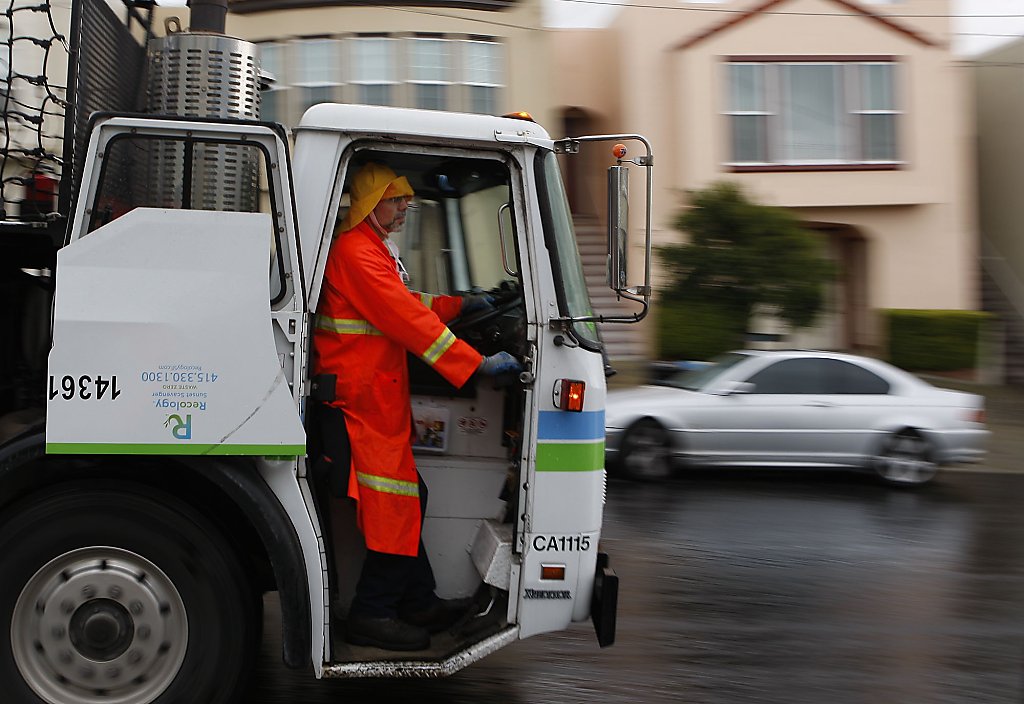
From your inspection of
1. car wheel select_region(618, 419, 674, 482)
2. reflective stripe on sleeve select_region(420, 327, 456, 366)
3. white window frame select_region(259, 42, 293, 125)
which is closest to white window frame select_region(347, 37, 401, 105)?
white window frame select_region(259, 42, 293, 125)

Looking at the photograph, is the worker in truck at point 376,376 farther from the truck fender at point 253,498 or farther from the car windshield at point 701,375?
the car windshield at point 701,375

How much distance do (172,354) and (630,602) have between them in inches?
147

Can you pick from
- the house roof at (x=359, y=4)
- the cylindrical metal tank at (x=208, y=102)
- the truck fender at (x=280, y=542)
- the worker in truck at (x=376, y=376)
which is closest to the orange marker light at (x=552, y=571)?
the worker in truck at (x=376, y=376)

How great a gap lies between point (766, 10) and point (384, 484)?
18459mm

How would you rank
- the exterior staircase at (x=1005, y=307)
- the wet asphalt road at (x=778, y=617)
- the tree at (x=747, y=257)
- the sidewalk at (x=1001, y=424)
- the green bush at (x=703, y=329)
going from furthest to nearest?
the exterior staircase at (x=1005, y=307) < the green bush at (x=703, y=329) < the tree at (x=747, y=257) < the sidewalk at (x=1001, y=424) < the wet asphalt road at (x=778, y=617)

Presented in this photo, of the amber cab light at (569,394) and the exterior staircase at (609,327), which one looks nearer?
the amber cab light at (569,394)

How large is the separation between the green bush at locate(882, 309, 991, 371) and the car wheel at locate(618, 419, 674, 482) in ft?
34.1

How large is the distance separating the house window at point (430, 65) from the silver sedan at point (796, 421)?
10.2 metres

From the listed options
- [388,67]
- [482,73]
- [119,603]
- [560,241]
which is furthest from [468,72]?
[119,603]

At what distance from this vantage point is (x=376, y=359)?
4312mm

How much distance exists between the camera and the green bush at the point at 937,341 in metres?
20.0

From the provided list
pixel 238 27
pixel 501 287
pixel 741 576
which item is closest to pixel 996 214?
pixel 238 27

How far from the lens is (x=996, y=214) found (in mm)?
24812

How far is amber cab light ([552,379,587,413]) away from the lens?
432cm
